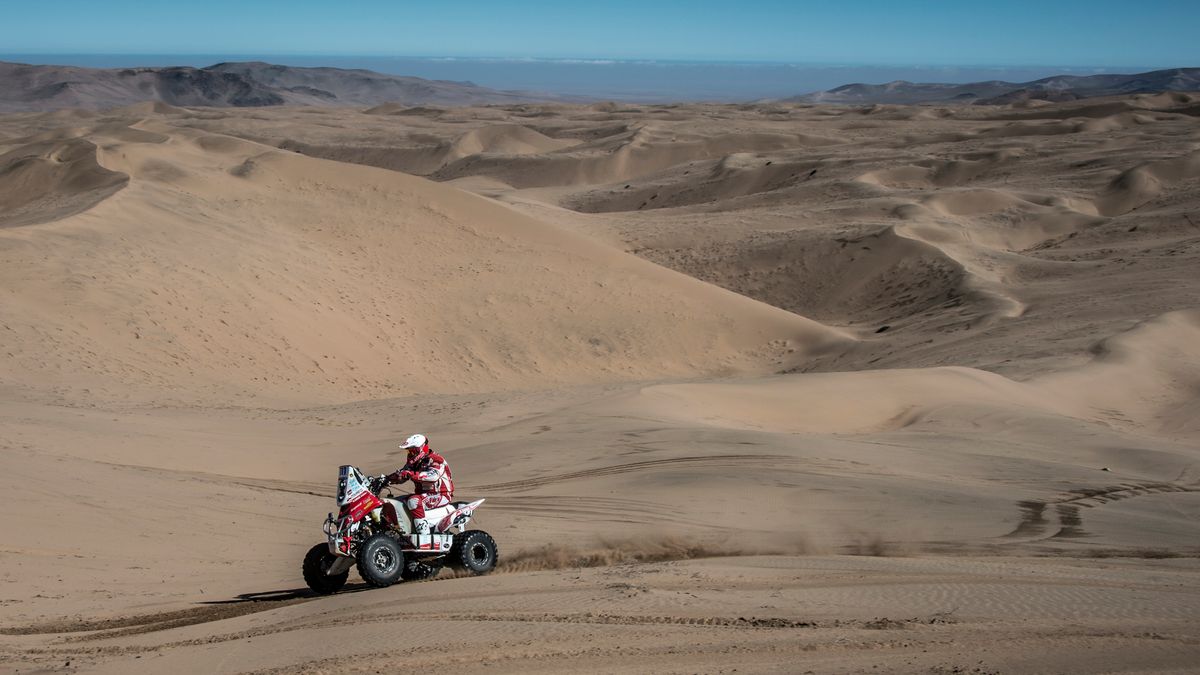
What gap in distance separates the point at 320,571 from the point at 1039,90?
150268mm

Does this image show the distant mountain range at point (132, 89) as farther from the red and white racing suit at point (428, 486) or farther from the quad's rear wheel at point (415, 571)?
the quad's rear wheel at point (415, 571)

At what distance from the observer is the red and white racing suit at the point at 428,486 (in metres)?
7.32

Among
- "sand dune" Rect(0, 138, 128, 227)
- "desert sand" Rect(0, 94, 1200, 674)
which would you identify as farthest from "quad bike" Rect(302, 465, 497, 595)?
"sand dune" Rect(0, 138, 128, 227)

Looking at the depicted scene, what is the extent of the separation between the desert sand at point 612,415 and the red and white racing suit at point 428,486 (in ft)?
1.68

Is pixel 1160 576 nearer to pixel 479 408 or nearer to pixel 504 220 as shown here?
pixel 479 408

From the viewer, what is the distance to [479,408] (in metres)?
13.9

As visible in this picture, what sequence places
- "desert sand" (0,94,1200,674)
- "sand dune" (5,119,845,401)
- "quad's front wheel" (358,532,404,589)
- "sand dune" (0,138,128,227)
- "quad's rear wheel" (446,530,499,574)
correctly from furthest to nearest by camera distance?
"sand dune" (0,138,128,227) < "sand dune" (5,119,845,401) < "quad's rear wheel" (446,530,499,574) < "quad's front wheel" (358,532,404,589) < "desert sand" (0,94,1200,674)

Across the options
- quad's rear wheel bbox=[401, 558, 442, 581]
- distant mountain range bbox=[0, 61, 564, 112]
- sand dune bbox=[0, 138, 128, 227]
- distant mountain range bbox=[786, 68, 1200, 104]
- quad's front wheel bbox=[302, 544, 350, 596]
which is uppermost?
distant mountain range bbox=[0, 61, 564, 112]

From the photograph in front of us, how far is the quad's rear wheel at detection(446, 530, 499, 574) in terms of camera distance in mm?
7430

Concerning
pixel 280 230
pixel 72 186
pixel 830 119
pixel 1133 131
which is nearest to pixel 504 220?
pixel 280 230

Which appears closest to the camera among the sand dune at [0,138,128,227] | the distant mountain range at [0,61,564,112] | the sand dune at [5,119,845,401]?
the sand dune at [5,119,845,401]

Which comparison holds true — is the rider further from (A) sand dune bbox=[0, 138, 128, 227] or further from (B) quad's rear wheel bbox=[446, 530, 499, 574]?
(A) sand dune bbox=[0, 138, 128, 227]

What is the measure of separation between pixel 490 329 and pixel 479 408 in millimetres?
7563

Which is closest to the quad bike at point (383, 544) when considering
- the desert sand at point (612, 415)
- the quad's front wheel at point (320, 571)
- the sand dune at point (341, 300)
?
the quad's front wheel at point (320, 571)
